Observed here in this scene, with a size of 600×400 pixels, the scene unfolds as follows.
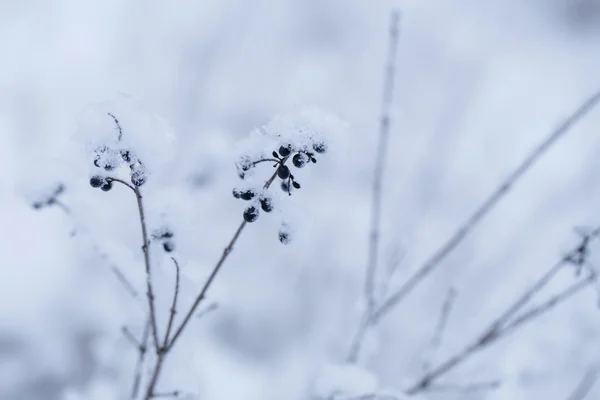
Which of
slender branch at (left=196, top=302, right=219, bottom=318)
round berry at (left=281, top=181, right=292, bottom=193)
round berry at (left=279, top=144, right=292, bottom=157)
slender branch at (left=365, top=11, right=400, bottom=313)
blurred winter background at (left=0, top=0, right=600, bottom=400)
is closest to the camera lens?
round berry at (left=279, top=144, right=292, bottom=157)

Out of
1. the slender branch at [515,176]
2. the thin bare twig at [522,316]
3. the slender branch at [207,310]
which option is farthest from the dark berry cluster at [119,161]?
the thin bare twig at [522,316]

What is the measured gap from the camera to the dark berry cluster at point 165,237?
102 centimetres

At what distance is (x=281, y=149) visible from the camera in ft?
2.88

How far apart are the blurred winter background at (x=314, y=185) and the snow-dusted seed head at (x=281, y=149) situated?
4.73 ft

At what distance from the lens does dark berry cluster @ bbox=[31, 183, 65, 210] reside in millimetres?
1266

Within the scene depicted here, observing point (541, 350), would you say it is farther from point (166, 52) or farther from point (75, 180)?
point (166, 52)

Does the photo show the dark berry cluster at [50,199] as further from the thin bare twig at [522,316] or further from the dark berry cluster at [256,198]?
the thin bare twig at [522,316]

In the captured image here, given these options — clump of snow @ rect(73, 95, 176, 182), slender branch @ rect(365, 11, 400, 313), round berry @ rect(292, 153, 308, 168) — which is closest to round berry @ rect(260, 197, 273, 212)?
round berry @ rect(292, 153, 308, 168)

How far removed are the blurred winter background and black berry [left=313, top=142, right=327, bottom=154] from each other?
1502mm

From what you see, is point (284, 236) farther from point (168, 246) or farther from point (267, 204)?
point (168, 246)

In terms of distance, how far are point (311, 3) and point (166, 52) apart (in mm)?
1813

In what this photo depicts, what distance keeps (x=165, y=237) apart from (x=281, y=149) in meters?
0.37

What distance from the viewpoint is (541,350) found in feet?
7.97

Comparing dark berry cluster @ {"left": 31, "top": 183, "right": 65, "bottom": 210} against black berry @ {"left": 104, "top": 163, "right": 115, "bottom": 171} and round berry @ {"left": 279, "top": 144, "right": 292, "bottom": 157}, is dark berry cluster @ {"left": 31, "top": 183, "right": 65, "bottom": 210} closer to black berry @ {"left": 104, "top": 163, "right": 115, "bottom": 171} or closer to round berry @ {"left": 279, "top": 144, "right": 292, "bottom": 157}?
black berry @ {"left": 104, "top": 163, "right": 115, "bottom": 171}
